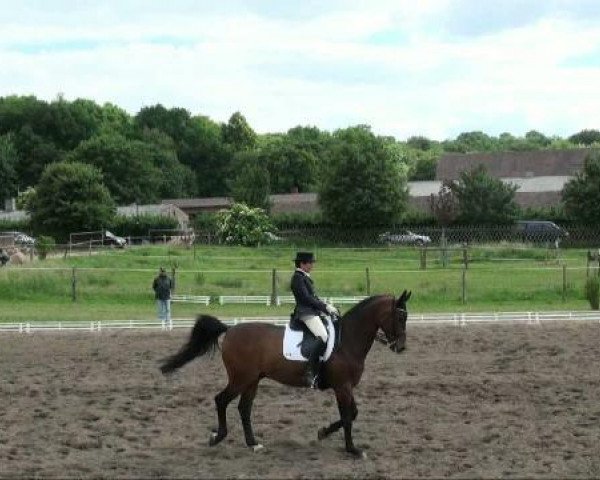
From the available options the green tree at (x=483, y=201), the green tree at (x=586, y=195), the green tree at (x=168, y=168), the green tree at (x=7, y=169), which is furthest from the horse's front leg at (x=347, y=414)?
the green tree at (x=7, y=169)

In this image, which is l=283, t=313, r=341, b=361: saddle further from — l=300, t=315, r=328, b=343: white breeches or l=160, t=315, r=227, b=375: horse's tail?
l=160, t=315, r=227, b=375: horse's tail

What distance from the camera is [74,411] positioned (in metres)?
13.5

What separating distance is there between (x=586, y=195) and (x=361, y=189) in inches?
530

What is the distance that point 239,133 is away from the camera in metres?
131

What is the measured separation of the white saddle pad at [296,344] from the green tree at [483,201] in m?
48.5

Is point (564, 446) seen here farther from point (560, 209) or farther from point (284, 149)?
point (284, 149)

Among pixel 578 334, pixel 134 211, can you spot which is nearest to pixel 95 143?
pixel 134 211

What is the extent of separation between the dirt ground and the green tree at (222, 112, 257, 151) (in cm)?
11211

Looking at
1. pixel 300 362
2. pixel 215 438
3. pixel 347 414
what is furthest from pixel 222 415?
pixel 347 414

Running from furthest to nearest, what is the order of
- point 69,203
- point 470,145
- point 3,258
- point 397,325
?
point 470,145 → point 69,203 → point 3,258 → point 397,325

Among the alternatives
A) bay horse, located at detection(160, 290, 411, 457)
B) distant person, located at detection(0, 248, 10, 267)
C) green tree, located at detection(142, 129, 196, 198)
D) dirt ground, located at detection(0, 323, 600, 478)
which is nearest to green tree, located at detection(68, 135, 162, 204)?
green tree, located at detection(142, 129, 196, 198)

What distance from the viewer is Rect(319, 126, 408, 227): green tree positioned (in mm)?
62031

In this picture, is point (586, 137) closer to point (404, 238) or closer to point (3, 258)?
point (404, 238)

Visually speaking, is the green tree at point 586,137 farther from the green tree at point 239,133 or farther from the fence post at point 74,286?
the fence post at point 74,286
